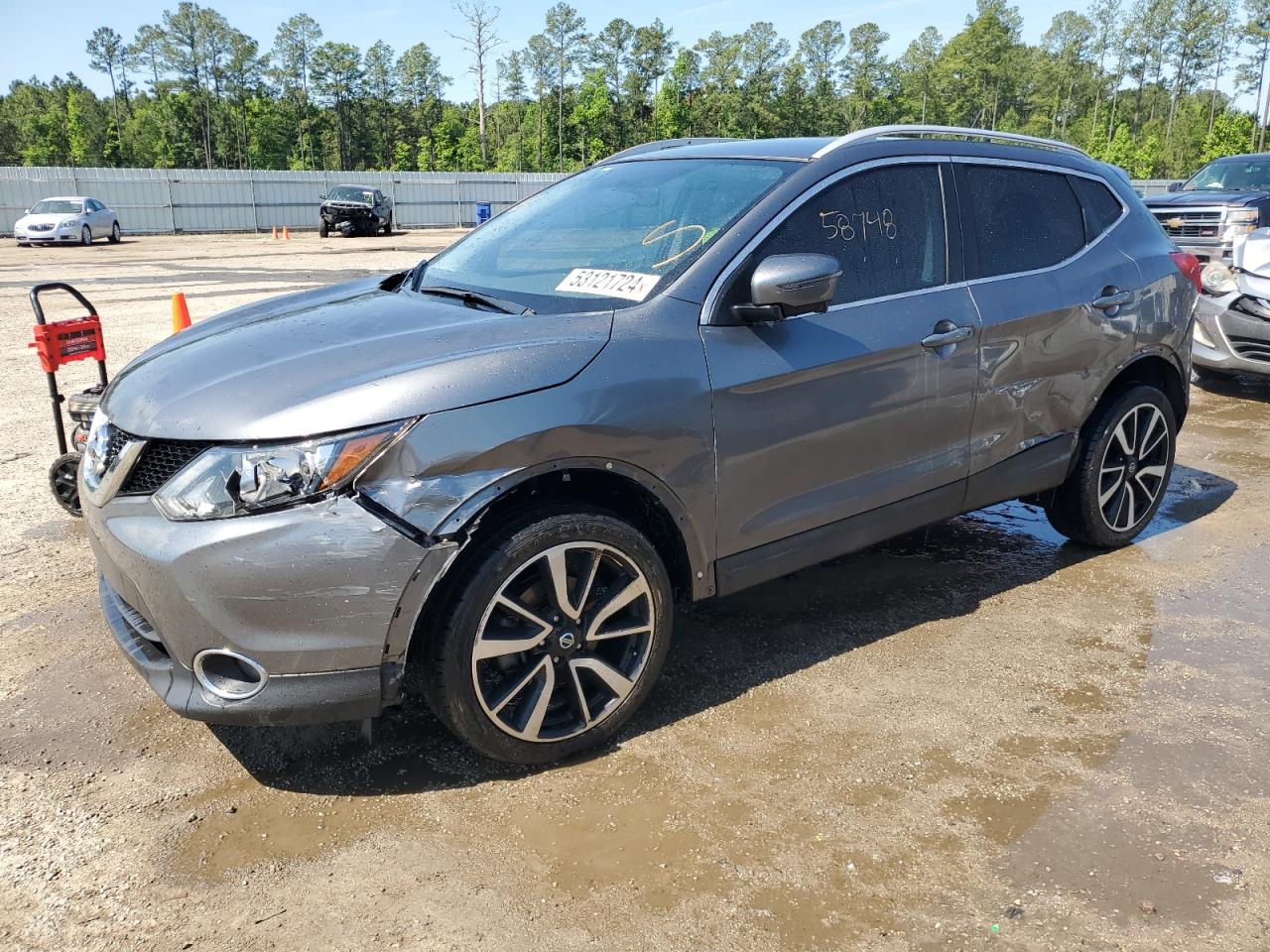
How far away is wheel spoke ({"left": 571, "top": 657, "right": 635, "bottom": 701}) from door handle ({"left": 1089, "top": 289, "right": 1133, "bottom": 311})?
2720 mm

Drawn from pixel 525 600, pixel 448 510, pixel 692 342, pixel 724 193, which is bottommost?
pixel 525 600

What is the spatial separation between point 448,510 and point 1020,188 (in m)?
2.95

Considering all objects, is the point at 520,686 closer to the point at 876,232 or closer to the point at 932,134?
the point at 876,232

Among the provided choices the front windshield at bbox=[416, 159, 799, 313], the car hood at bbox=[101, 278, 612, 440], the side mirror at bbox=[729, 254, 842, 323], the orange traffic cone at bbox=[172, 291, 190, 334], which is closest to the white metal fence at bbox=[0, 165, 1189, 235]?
the orange traffic cone at bbox=[172, 291, 190, 334]

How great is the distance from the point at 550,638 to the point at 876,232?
75.3 inches

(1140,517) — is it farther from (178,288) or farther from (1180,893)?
(178,288)

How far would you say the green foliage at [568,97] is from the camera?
292 ft

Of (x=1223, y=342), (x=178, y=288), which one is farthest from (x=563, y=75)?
(x=1223, y=342)

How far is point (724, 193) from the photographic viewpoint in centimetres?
358

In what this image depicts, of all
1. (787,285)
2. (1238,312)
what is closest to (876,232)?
(787,285)

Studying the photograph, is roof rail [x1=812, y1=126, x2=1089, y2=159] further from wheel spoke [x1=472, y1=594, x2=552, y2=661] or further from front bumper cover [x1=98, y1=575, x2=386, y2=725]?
front bumper cover [x1=98, y1=575, x2=386, y2=725]

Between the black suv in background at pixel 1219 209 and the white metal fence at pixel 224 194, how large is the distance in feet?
78.9

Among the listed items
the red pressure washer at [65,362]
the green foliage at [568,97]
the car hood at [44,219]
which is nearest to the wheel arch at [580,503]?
the red pressure washer at [65,362]

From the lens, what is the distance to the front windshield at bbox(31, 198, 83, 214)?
27969mm
